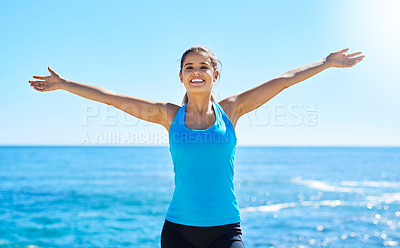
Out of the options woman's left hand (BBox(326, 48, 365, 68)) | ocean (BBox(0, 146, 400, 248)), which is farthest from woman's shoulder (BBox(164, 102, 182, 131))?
ocean (BBox(0, 146, 400, 248))

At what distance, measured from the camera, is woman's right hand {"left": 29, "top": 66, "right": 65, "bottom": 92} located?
127 inches

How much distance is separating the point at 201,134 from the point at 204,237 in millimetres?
733

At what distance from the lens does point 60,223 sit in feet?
47.1

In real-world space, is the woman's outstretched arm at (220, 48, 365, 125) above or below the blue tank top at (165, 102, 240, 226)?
above

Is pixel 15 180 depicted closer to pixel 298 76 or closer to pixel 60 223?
pixel 60 223

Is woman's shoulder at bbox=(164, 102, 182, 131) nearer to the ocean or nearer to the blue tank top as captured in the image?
the blue tank top

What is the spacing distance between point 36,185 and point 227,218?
26585 millimetres

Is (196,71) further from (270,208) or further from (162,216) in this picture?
(270,208)

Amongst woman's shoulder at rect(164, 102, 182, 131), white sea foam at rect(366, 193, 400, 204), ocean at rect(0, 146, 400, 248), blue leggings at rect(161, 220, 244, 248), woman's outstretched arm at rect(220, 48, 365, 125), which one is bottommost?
ocean at rect(0, 146, 400, 248)

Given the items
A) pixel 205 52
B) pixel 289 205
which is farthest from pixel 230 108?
pixel 289 205

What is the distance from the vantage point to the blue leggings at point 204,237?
2605 millimetres

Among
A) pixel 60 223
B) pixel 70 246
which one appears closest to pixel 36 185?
pixel 60 223

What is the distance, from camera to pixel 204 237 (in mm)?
2617

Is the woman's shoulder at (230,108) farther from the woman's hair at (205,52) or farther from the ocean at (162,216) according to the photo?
the ocean at (162,216)
